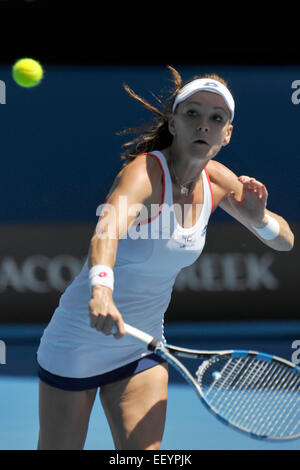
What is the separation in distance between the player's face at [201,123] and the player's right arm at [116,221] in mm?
127

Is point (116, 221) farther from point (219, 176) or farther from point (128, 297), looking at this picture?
point (219, 176)

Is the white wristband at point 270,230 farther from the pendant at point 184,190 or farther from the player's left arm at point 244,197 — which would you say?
the pendant at point 184,190

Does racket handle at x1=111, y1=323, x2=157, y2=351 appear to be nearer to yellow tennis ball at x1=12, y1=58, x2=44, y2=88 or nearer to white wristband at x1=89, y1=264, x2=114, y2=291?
white wristband at x1=89, y1=264, x2=114, y2=291

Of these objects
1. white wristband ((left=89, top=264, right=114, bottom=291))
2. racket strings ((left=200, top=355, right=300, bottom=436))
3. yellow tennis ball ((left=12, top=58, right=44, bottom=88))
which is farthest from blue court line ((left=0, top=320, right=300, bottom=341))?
white wristband ((left=89, top=264, right=114, bottom=291))

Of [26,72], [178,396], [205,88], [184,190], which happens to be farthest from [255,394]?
[26,72]

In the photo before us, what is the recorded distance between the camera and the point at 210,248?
615cm

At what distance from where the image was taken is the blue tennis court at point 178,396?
413cm

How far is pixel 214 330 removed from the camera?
6191mm

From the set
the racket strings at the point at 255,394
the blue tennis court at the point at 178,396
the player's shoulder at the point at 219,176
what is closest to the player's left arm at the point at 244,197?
the player's shoulder at the point at 219,176

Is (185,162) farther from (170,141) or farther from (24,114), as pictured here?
(24,114)

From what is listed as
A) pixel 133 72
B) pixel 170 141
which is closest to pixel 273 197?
pixel 133 72

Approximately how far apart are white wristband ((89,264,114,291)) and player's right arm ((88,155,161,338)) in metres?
0.01

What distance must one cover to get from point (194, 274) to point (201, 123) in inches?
142
